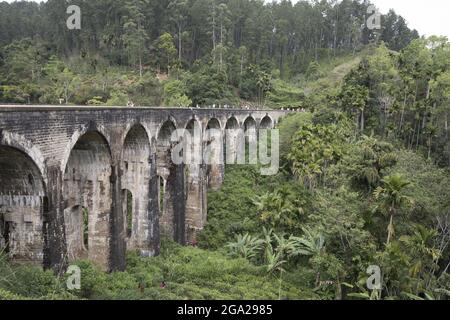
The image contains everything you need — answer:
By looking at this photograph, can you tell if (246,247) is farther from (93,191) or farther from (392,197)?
(93,191)

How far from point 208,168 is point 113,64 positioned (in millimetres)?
38869

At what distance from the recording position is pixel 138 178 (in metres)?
22.1

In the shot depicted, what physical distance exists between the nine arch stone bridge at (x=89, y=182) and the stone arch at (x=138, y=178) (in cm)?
6

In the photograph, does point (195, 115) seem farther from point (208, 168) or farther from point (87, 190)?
point (87, 190)

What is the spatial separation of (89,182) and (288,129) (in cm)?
3042

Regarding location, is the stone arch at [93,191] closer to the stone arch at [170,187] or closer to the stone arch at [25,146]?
the stone arch at [25,146]

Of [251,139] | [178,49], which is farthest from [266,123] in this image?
[178,49]

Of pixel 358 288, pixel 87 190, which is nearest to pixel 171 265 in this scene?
pixel 87 190

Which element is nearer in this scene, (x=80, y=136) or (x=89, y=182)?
(x=80, y=136)

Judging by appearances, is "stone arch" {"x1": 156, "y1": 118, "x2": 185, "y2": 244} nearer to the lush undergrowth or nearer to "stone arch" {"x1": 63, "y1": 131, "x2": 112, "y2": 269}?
the lush undergrowth

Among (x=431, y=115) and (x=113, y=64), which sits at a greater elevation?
(x=113, y=64)

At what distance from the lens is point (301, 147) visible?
1347 inches

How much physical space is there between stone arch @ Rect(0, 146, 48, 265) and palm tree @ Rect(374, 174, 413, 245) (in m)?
17.0

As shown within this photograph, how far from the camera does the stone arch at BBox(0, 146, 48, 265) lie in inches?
509
